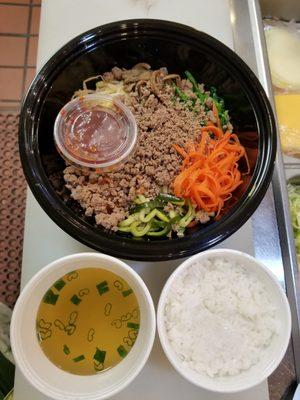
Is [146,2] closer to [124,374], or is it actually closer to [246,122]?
[246,122]

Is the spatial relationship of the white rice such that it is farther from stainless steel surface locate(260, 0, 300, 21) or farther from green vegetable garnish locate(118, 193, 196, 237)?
stainless steel surface locate(260, 0, 300, 21)

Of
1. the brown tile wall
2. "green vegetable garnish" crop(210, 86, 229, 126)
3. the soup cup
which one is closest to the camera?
the soup cup

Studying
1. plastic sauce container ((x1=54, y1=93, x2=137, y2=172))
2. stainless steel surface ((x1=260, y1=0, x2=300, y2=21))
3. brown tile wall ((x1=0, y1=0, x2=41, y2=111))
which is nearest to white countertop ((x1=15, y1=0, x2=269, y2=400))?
plastic sauce container ((x1=54, y1=93, x2=137, y2=172))

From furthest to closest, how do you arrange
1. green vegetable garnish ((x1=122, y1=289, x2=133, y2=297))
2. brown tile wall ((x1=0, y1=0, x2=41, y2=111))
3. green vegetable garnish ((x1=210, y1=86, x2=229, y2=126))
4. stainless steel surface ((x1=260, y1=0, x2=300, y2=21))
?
brown tile wall ((x1=0, y1=0, x2=41, y2=111)) < stainless steel surface ((x1=260, y1=0, x2=300, y2=21)) < green vegetable garnish ((x1=210, y1=86, x2=229, y2=126)) < green vegetable garnish ((x1=122, y1=289, x2=133, y2=297))

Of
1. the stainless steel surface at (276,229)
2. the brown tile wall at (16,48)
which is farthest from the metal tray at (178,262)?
the brown tile wall at (16,48)

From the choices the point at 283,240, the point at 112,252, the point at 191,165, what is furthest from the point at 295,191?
the point at 112,252

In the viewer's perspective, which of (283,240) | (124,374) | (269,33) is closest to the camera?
(124,374)
